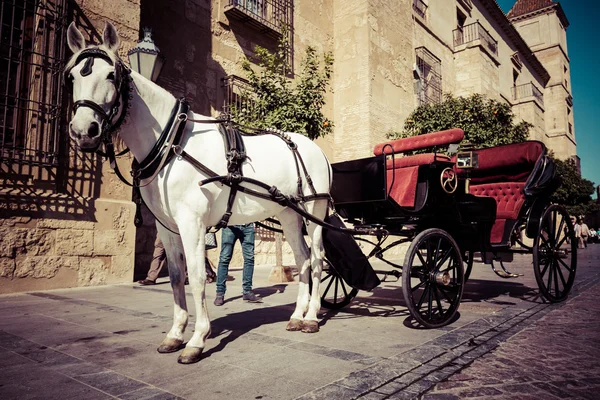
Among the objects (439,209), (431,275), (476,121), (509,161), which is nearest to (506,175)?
(509,161)

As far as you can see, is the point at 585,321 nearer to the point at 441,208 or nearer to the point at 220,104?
the point at 441,208

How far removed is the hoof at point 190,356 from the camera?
8.81ft

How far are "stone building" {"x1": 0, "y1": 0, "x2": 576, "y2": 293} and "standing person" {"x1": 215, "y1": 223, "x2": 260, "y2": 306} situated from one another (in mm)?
2549

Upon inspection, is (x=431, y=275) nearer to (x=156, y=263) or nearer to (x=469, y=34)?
(x=156, y=263)

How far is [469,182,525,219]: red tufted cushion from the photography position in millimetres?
5160

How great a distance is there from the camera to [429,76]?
1795 centimetres

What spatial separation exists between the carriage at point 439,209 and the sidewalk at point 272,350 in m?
0.43

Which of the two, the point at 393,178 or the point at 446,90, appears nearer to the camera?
the point at 393,178

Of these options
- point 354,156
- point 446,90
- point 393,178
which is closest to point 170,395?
point 393,178

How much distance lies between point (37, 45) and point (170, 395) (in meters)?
6.72

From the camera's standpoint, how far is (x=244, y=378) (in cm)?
242

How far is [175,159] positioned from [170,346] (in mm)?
1395

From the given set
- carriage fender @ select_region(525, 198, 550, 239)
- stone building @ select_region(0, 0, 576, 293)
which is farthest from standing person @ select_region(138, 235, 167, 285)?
carriage fender @ select_region(525, 198, 550, 239)

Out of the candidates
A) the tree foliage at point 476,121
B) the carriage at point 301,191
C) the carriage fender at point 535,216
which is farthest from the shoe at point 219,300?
the tree foliage at point 476,121
